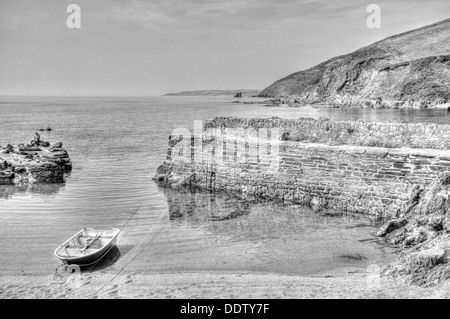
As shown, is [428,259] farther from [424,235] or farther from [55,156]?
[55,156]

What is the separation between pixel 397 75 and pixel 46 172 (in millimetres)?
68969

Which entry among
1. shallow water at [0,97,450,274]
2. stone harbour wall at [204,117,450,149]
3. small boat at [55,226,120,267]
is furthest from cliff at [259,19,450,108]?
small boat at [55,226,120,267]

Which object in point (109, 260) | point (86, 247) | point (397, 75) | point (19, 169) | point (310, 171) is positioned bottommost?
point (109, 260)

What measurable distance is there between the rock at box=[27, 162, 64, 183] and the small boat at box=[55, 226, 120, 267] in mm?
11108

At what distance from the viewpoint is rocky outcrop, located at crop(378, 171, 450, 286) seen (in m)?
9.11

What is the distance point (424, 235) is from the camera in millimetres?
11648

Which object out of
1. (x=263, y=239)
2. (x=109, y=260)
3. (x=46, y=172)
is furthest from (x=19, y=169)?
(x=263, y=239)

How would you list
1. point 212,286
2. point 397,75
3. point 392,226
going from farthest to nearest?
point 397,75
point 392,226
point 212,286

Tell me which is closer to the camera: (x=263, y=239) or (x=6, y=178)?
(x=263, y=239)

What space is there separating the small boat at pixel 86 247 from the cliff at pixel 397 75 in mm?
61371

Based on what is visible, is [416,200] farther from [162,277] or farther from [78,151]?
[78,151]

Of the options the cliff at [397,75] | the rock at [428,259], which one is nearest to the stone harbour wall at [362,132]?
the rock at [428,259]
